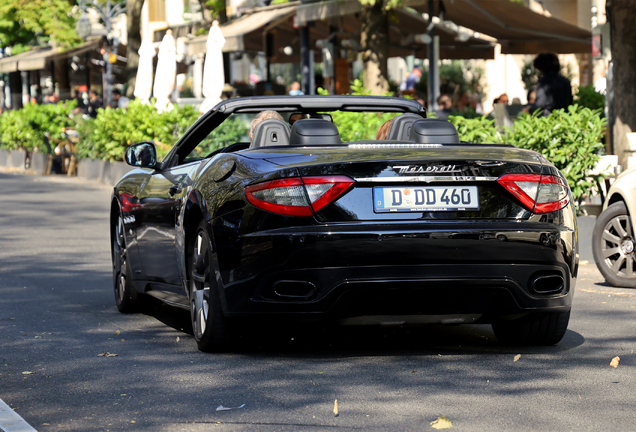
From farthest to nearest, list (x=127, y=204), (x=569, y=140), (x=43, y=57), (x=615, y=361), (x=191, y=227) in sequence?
(x=43, y=57)
(x=569, y=140)
(x=127, y=204)
(x=191, y=227)
(x=615, y=361)

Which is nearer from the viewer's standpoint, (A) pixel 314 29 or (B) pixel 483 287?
(B) pixel 483 287

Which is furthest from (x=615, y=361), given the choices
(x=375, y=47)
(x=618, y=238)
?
(x=375, y=47)

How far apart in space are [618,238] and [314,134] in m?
4.08

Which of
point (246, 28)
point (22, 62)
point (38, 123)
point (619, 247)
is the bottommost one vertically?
point (619, 247)

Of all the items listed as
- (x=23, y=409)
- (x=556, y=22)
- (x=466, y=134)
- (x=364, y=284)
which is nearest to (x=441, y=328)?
(x=364, y=284)

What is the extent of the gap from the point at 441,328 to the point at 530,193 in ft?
5.06

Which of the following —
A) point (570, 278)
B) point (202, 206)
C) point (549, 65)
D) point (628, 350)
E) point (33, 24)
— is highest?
point (33, 24)

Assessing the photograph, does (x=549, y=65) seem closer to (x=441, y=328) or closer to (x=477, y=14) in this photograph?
(x=477, y=14)

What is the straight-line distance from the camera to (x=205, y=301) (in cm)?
617

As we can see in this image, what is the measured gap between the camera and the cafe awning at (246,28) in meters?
25.2

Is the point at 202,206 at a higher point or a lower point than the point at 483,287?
higher

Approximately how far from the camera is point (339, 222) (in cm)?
557

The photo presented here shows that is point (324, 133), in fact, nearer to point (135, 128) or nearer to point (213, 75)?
point (135, 128)

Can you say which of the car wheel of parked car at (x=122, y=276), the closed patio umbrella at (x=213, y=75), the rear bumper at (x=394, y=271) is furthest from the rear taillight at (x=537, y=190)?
the closed patio umbrella at (x=213, y=75)
